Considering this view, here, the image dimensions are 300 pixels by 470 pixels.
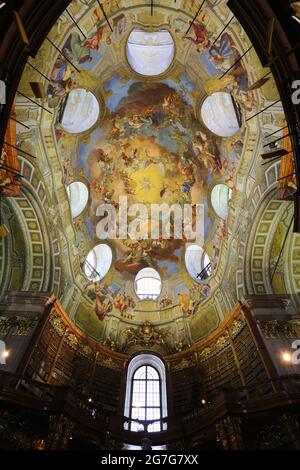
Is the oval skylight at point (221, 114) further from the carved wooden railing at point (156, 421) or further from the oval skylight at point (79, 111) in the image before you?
the carved wooden railing at point (156, 421)

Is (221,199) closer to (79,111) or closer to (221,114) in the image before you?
(221,114)

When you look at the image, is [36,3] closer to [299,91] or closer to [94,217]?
[299,91]

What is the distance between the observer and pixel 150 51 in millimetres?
18656

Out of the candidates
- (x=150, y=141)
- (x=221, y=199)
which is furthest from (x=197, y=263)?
(x=150, y=141)

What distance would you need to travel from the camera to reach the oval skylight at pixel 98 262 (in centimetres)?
2058

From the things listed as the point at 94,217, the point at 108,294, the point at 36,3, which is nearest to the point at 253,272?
the point at 108,294

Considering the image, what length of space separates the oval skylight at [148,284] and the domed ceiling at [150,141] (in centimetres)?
45

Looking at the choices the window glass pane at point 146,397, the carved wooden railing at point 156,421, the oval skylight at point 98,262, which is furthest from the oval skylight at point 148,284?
the carved wooden railing at point 156,421

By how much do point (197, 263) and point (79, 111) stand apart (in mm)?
11594

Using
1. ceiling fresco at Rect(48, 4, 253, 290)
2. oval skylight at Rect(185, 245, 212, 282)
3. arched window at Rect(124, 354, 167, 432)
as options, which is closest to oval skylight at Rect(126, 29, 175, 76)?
ceiling fresco at Rect(48, 4, 253, 290)

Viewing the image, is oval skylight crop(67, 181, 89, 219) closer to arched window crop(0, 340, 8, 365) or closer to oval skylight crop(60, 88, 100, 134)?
oval skylight crop(60, 88, 100, 134)

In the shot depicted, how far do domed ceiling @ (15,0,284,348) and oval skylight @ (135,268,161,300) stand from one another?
449 mm

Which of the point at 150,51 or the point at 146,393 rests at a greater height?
the point at 150,51

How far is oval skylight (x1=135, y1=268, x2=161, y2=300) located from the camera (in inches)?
874
